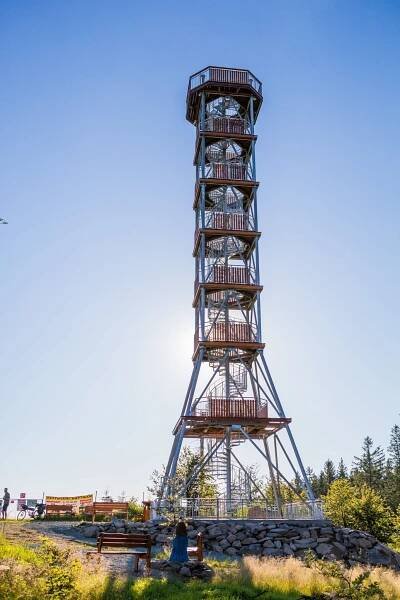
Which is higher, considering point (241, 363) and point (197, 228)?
point (197, 228)

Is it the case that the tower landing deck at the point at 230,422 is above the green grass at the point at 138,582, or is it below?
above

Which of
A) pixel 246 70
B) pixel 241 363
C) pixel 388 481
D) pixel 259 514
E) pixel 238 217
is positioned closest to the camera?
pixel 259 514

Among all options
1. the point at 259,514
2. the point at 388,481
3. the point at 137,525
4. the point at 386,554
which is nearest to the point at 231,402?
the point at 259,514

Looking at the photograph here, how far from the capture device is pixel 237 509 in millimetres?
23859

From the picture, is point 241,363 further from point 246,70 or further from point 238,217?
point 246,70

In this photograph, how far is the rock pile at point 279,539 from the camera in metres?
20.5

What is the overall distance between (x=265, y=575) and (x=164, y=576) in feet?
7.99

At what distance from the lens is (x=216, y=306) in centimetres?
2986

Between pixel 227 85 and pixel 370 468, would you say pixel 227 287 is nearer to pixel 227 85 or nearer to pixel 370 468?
pixel 227 85

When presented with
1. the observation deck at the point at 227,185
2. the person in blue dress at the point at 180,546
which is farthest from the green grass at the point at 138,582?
the observation deck at the point at 227,185

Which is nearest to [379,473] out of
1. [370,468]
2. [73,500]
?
[370,468]

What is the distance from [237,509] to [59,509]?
9.71 meters

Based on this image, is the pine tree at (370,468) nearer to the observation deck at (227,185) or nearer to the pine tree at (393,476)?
the pine tree at (393,476)

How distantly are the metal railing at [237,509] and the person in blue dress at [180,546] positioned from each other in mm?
7202
